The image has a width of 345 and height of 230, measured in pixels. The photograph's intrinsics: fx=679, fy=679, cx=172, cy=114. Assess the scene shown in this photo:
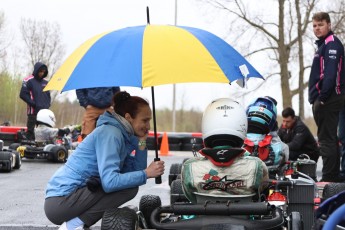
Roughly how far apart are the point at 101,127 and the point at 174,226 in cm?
102

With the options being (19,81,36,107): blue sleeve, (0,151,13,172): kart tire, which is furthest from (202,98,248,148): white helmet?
(19,81,36,107): blue sleeve

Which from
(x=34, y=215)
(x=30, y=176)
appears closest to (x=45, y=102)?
(x=30, y=176)

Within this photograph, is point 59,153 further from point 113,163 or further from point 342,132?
point 113,163

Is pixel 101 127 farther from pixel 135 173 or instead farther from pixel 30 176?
pixel 30 176

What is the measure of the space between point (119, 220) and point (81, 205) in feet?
2.27

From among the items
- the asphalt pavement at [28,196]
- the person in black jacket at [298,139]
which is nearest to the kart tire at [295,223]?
the asphalt pavement at [28,196]

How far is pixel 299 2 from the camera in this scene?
32.5m

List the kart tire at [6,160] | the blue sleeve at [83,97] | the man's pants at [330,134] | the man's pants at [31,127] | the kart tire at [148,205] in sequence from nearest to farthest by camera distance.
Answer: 1. the kart tire at [148,205]
2. the blue sleeve at [83,97]
3. the man's pants at [330,134]
4. the kart tire at [6,160]
5. the man's pants at [31,127]

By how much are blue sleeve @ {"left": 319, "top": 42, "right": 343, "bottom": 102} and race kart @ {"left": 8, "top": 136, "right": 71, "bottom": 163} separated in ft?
20.8

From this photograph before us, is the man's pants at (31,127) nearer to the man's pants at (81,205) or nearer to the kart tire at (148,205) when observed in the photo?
the kart tire at (148,205)

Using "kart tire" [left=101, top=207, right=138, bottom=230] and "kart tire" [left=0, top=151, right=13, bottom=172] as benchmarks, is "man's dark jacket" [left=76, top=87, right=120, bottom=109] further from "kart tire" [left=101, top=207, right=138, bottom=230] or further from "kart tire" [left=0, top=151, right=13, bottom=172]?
"kart tire" [left=0, top=151, right=13, bottom=172]

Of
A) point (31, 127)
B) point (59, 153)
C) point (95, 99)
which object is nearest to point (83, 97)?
point (95, 99)

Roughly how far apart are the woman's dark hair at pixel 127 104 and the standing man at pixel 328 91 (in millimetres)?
4340

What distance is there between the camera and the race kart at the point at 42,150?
522 inches
